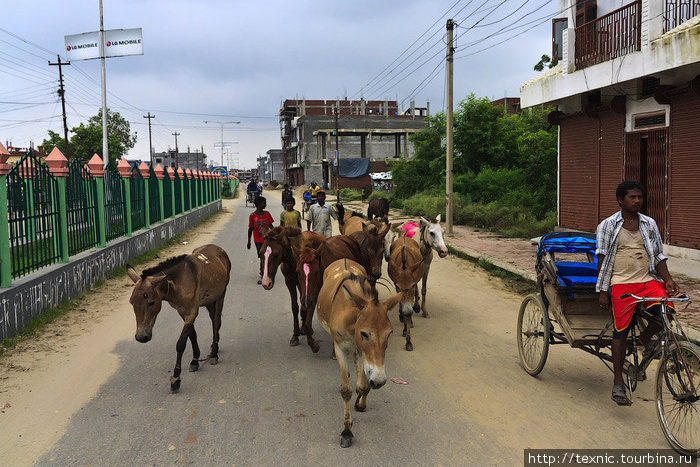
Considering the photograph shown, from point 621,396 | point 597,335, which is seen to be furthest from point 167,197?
point 621,396

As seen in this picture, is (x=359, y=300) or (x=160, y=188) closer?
(x=359, y=300)

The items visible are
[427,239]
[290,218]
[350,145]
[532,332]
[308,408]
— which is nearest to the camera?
[308,408]

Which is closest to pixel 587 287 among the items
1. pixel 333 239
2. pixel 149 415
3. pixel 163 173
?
pixel 333 239

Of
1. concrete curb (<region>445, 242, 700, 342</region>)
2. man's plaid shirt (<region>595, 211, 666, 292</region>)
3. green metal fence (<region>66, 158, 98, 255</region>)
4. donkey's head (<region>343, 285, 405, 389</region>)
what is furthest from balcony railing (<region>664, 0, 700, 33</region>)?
green metal fence (<region>66, 158, 98, 255</region>)

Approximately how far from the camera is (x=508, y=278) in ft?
36.3

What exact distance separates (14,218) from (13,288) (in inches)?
50.8

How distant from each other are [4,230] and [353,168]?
5307 cm

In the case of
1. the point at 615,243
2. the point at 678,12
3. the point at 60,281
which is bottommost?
the point at 60,281

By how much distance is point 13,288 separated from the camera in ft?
22.7

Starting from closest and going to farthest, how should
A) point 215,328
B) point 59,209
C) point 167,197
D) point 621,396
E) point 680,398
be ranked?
point 680,398, point 621,396, point 215,328, point 59,209, point 167,197

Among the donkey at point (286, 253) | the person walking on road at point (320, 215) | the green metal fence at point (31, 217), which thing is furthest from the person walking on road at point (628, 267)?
the green metal fence at point (31, 217)

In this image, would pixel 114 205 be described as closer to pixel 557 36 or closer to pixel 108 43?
Answer: pixel 557 36

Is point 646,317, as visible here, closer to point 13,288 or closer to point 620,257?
point 620,257

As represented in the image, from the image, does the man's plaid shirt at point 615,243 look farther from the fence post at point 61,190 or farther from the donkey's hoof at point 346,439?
the fence post at point 61,190
